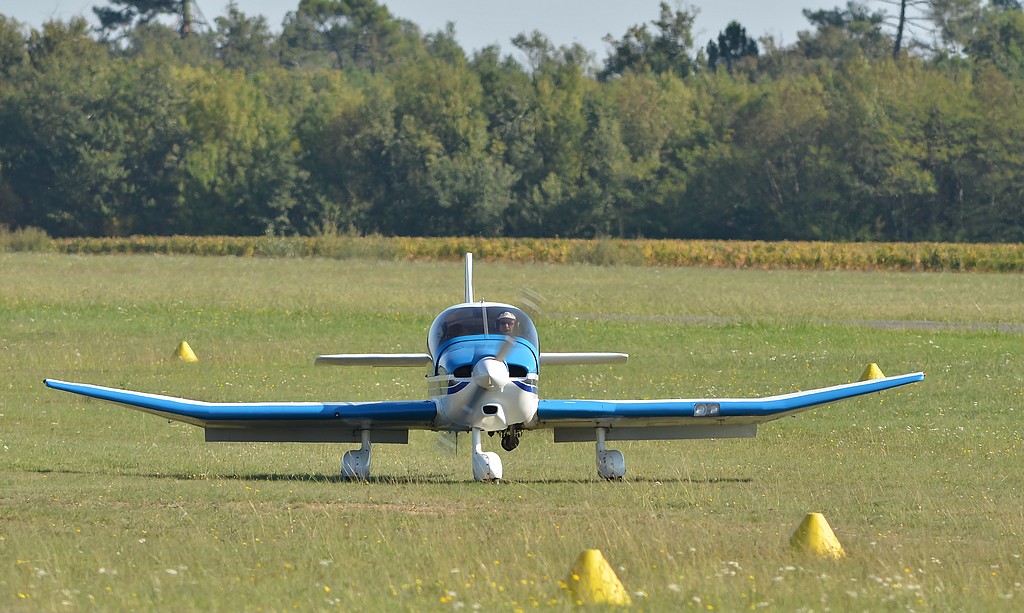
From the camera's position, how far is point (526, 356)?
1536 cm

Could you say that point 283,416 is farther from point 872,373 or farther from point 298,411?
point 872,373

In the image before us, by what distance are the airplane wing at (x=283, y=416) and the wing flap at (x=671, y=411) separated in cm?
141

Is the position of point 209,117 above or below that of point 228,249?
above

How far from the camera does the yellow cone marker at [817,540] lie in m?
10.9

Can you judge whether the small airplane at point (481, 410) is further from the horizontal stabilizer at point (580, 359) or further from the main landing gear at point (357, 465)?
the horizontal stabilizer at point (580, 359)

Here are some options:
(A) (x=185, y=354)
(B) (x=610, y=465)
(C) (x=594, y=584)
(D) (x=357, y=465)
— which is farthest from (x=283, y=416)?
(A) (x=185, y=354)

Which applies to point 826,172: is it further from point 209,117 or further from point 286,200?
point 209,117

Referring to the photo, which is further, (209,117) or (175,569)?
(209,117)

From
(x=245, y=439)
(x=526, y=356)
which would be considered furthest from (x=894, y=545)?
(x=245, y=439)

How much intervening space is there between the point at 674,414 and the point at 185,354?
15723 millimetres

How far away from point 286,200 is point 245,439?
91138mm

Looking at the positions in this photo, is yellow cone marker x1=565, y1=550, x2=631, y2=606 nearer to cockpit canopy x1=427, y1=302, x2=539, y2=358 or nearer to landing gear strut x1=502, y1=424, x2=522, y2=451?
cockpit canopy x1=427, y1=302, x2=539, y2=358

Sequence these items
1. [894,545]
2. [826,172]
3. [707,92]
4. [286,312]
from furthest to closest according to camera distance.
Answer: [707,92] → [826,172] → [286,312] → [894,545]

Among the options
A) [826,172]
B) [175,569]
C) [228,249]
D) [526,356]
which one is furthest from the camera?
[826,172]
